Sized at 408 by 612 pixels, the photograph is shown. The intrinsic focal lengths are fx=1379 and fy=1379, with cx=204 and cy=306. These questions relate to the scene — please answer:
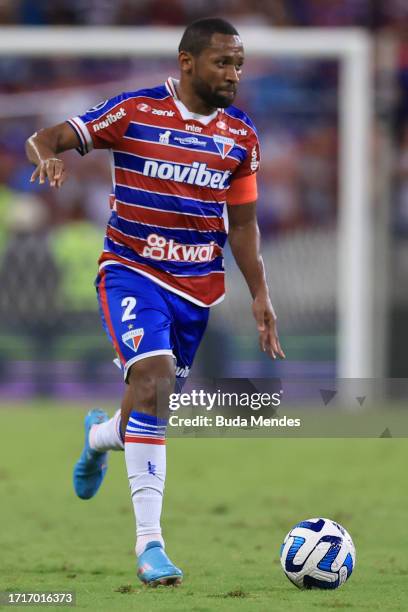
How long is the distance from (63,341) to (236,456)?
3.68m

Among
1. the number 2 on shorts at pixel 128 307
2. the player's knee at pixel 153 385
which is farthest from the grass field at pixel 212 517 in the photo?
the number 2 on shorts at pixel 128 307

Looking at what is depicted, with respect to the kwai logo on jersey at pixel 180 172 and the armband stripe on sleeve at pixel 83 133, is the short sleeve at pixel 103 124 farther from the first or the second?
the kwai logo on jersey at pixel 180 172

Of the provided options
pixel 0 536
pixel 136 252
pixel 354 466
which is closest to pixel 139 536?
pixel 136 252

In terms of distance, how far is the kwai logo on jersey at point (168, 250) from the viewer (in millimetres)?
5840

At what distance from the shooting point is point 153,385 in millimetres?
5559

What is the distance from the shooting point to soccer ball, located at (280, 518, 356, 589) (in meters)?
5.32

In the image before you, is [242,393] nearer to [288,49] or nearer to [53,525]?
[53,525]

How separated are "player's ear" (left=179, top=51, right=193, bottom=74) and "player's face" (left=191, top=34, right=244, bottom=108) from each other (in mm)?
42

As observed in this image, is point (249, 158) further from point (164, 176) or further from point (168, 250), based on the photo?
point (168, 250)

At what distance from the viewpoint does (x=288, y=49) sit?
1377 centimetres

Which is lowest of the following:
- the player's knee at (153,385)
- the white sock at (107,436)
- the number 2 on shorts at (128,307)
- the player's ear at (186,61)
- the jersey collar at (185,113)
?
the player's knee at (153,385)

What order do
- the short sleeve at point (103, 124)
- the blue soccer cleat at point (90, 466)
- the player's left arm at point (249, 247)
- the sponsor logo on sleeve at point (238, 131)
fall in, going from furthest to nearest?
the blue soccer cleat at point (90, 466)
the player's left arm at point (249, 247)
the sponsor logo on sleeve at point (238, 131)
the short sleeve at point (103, 124)

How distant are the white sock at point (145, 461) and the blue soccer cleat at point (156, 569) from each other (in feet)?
0.40

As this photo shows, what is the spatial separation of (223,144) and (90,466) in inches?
71.6
